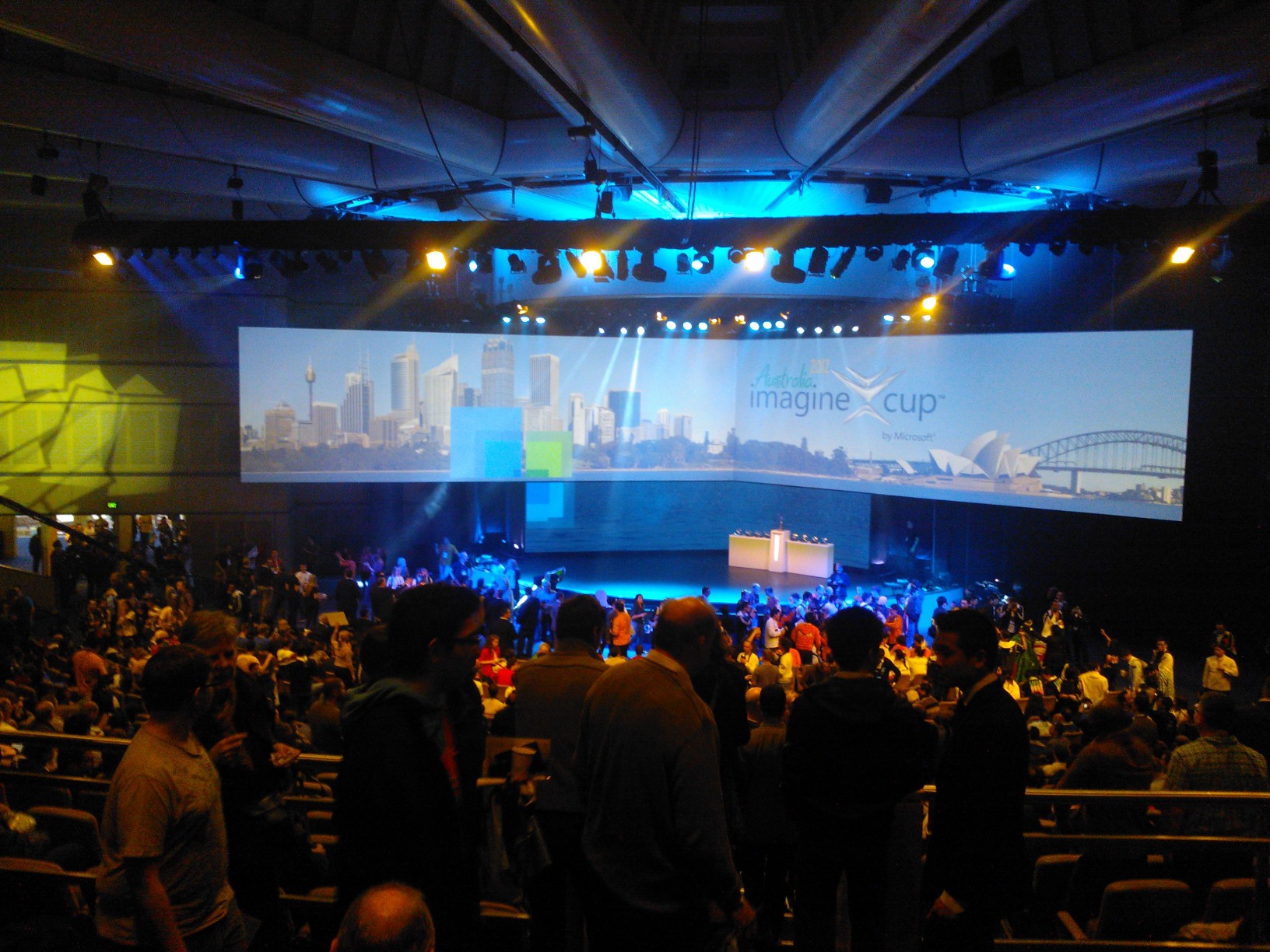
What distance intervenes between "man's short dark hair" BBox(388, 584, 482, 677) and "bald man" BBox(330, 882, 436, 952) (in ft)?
1.36

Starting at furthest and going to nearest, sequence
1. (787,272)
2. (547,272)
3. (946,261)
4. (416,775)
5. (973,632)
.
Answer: (547,272) → (787,272) → (946,261) → (973,632) → (416,775)

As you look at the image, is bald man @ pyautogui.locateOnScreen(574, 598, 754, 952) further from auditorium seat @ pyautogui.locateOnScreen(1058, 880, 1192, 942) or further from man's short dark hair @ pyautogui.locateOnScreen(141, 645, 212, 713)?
auditorium seat @ pyautogui.locateOnScreen(1058, 880, 1192, 942)

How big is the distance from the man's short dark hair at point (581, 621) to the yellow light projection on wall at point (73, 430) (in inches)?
574

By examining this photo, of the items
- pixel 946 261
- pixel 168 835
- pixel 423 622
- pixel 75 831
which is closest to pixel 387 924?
pixel 423 622

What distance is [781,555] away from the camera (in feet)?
53.9

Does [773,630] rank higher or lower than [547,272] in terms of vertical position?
lower

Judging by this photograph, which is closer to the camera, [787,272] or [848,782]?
[848,782]

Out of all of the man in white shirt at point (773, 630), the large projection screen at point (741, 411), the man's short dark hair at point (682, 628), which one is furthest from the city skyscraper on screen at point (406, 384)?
the man's short dark hair at point (682, 628)

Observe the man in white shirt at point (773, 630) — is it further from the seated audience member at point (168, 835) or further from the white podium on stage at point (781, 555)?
the seated audience member at point (168, 835)

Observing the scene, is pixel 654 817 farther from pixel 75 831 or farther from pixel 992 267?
pixel 992 267

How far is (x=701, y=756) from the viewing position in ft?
5.98

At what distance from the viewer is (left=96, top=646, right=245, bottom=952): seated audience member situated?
6.00ft

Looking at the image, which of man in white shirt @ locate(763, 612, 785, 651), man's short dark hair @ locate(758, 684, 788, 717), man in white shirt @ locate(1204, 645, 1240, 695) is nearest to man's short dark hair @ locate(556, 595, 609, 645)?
man's short dark hair @ locate(758, 684, 788, 717)

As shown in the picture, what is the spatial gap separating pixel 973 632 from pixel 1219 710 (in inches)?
53.1
